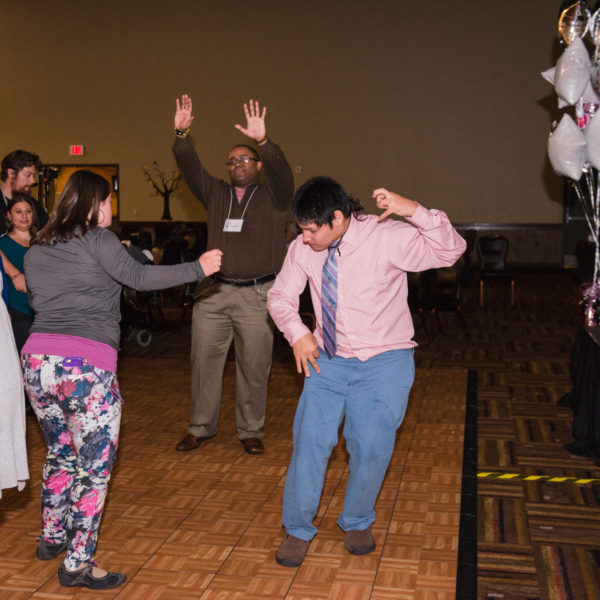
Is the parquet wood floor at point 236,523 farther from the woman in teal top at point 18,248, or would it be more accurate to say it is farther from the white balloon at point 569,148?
the white balloon at point 569,148

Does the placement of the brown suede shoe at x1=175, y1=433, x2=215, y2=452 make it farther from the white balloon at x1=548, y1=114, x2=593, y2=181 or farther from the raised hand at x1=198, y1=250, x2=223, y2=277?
the white balloon at x1=548, y1=114, x2=593, y2=181

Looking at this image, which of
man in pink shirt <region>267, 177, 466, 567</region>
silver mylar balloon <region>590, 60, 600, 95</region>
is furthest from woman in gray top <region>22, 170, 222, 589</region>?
silver mylar balloon <region>590, 60, 600, 95</region>

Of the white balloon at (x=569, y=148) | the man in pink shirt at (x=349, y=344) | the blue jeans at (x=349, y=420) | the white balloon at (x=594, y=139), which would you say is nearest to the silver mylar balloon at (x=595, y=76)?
the white balloon at (x=569, y=148)

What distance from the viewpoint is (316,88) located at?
14.7 meters

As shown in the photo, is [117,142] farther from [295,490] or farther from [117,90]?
→ [295,490]

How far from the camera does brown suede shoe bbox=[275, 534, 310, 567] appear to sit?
2.76 meters

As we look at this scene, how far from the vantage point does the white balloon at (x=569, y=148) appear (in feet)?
14.7

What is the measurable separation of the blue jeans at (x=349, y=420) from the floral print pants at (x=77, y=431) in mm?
670

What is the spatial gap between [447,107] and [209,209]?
11.2m

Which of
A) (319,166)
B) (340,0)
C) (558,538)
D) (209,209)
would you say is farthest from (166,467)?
(340,0)

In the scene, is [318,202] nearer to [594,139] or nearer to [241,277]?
[241,277]

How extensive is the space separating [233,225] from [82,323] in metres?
1.68

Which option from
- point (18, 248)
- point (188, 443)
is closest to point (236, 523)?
point (188, 443)

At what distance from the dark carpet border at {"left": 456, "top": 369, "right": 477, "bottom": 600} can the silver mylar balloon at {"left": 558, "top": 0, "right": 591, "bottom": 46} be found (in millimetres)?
2515
